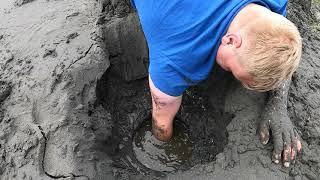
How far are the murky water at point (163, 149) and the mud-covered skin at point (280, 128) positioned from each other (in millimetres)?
582

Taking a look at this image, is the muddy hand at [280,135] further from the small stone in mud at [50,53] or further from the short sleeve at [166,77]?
the small stone in mud at [50,53]

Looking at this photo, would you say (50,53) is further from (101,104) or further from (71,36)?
(101,104)

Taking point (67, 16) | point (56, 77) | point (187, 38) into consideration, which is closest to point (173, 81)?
point (187, 38)

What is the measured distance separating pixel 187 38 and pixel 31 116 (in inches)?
41.7

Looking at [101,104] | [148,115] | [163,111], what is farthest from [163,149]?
[101,104]

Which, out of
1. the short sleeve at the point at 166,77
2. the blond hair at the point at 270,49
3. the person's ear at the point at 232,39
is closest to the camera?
the blond hair at the point at 270,49

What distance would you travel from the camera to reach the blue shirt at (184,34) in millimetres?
2125

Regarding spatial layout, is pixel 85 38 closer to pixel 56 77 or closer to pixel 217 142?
pixel 56 77

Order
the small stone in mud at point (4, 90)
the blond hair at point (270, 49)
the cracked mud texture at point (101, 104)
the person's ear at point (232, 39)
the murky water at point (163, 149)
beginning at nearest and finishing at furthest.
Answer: the blond hair at point (270, 49) → the person's ear at point (232, 39) → the cracked mud texture at point (101, 104) → the small stone in mud at point (4, 90) → the murky water at point (163, 149)

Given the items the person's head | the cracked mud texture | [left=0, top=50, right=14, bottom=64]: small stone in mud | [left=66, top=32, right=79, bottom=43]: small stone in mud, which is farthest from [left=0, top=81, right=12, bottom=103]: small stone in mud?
the person's head

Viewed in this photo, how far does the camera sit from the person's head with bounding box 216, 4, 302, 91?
1.90 m

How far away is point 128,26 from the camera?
299 centimetres

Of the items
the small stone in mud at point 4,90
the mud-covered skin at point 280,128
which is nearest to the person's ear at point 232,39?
the mud-covered skin at point 280,128

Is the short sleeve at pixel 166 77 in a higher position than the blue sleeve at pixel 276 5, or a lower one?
lower
